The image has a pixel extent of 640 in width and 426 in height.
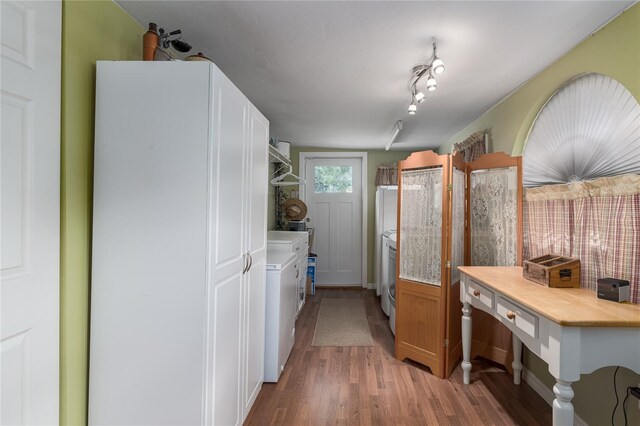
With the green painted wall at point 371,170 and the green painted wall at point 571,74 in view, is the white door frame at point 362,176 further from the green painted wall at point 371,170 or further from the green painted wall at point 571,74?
the green painted wall at point 571,74

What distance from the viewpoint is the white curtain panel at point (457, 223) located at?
7.45ft

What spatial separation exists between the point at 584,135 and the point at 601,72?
340mm

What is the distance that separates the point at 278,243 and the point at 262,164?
1.08 m

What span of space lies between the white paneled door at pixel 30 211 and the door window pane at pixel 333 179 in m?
3.76

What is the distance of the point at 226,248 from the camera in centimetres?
141

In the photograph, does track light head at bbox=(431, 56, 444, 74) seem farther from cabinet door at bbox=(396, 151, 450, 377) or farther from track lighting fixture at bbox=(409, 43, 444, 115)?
cabinet door at bbox=(396, 151, 450, 377)

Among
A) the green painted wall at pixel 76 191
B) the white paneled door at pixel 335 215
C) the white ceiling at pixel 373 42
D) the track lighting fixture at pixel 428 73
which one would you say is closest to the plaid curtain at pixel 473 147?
the white ceiling at pixel 373 42

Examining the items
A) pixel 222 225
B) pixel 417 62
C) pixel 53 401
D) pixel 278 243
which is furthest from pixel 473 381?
pixel 53 401

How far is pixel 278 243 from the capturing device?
286 centimetres

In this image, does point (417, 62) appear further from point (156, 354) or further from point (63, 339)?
point (63, 339)

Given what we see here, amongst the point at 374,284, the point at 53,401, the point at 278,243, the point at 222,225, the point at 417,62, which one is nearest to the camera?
the point at 53,401

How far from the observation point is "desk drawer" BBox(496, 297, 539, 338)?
4.30 feet

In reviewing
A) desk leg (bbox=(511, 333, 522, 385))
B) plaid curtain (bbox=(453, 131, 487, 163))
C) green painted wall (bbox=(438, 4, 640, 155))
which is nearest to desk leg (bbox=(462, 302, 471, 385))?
desk leg (bbox=(511, 333, 522, 385))

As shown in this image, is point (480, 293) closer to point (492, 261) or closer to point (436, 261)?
point (436, 261)
